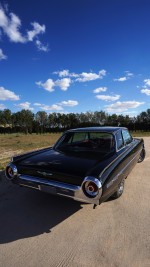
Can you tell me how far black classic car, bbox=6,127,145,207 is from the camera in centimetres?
286

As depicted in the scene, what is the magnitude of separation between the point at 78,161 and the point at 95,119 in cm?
8136

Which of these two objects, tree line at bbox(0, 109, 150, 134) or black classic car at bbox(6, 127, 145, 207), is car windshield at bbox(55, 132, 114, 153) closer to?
black classic car at bbox(6, 127, 145, 207)

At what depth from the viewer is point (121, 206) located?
359 centimetres

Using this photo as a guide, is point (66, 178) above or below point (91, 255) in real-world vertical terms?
above

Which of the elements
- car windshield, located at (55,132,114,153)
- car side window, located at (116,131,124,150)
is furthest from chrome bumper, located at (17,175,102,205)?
car side window, located at (116,131,124,150)

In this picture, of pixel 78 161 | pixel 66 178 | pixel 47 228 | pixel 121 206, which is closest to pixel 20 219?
pixel 47 228

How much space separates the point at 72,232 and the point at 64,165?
100cm

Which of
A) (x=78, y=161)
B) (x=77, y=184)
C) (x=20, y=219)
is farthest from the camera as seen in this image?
(x=78, y=161)

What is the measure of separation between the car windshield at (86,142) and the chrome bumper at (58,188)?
118cm

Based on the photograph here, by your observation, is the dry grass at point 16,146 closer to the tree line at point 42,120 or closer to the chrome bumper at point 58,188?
the chrome bumper at point 58,188

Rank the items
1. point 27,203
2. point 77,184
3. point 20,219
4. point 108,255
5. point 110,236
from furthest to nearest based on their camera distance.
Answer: point 27,203 < point 20,219 < point 77,184 < point 110,236 < point 108,255

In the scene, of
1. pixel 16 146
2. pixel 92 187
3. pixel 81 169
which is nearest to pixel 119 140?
→ pixel 81 169

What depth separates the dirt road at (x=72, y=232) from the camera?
231cm

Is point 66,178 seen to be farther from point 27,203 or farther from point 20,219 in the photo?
point 27,203
